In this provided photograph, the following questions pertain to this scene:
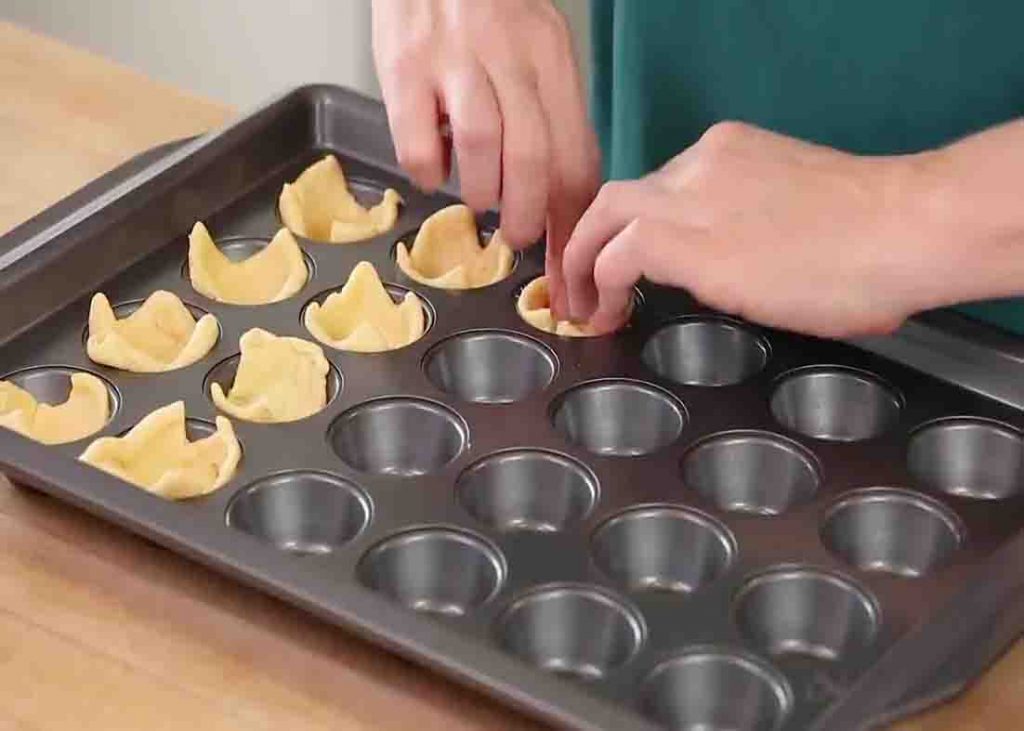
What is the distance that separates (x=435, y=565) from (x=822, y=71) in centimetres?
46

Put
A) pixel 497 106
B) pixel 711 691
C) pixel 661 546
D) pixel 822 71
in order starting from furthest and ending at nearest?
pixel 822 71
pixel 497 106
pixel 661 546
pixel 711 691

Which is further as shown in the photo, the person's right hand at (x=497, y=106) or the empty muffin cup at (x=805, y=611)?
the person's right hand at (x=497, y=106)

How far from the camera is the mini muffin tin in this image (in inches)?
35.7

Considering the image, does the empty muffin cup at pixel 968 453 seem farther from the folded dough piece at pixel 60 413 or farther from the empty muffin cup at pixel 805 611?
the folded dough piece at pixel 60 413

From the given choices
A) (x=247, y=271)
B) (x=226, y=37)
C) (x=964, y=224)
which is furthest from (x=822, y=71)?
(x=226, y=37)

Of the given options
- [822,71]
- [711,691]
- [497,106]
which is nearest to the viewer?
[711,691]

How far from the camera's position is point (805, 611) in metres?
0.97

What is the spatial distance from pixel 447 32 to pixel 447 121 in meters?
0.06

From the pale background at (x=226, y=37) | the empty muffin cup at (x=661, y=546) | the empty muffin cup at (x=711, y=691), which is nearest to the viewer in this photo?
the empty muffin cup at (x=711, y=691)

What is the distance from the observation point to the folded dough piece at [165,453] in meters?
1.04

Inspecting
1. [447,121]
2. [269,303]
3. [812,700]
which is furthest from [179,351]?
[812,700]

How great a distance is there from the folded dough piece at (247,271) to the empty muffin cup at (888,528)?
16.2 inches

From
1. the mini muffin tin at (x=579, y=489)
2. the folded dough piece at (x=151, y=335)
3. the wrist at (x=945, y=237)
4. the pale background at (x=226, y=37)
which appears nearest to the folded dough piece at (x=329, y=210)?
the mini muffin tin at (x=579, y=489)

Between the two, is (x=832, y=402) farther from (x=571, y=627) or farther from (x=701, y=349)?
(x=571, y=627)
